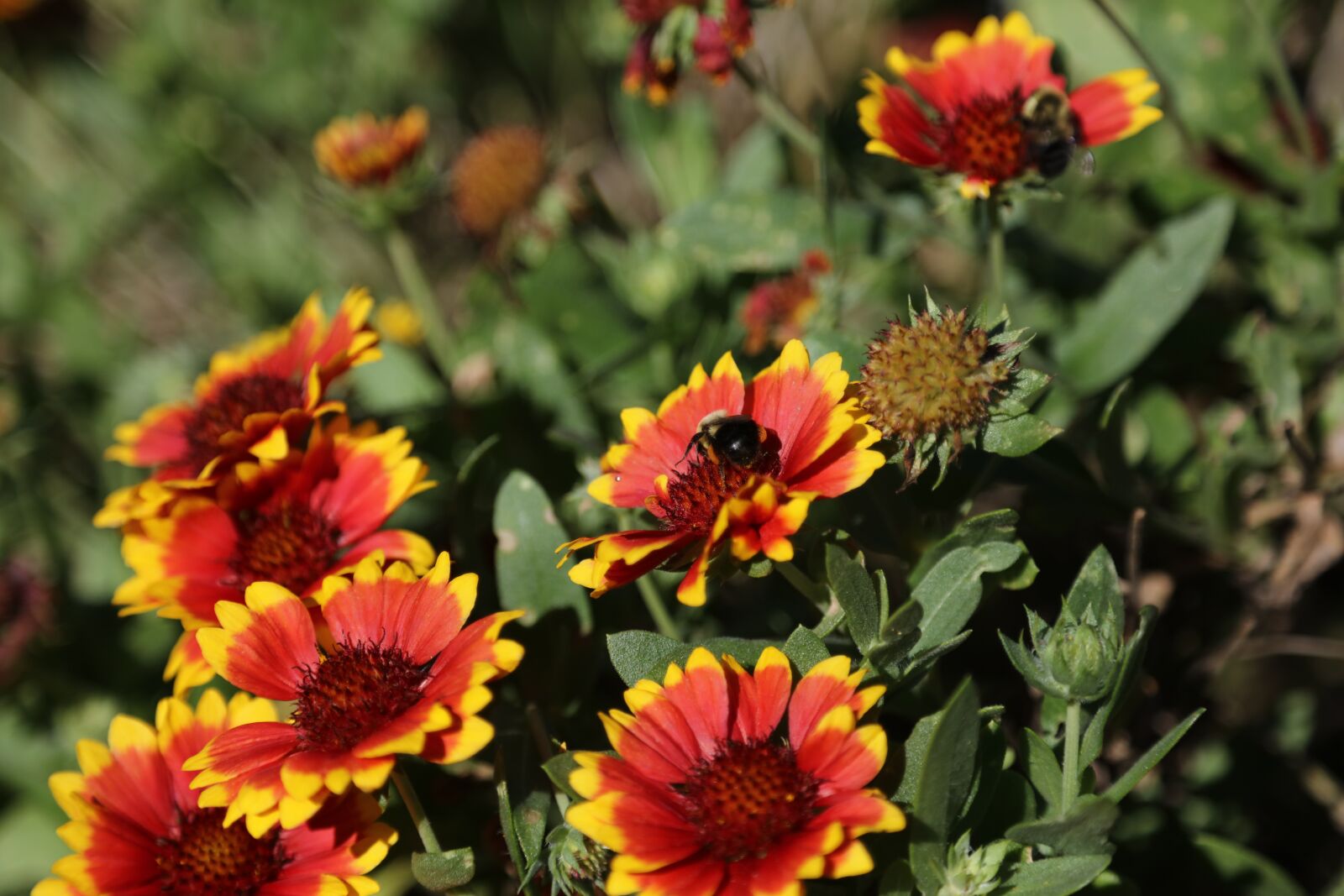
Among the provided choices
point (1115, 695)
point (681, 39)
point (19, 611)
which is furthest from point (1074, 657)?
point (19, 611)

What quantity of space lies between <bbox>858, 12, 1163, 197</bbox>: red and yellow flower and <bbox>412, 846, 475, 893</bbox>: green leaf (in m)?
0.87

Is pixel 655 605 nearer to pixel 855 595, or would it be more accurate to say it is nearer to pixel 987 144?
pixel 855 595

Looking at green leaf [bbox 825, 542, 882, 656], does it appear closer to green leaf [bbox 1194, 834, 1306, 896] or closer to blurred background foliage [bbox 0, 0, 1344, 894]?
blurred background foliage [bbox 0, 0, 1344, 894]

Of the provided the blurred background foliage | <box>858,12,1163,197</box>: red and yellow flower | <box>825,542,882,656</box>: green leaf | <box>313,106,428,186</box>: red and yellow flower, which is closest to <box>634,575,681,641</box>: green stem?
the blurred background foliage

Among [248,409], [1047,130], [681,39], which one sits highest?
[681,39]

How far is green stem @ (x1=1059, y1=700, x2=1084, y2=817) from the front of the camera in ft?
3.71

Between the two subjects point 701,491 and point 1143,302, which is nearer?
point 701,491

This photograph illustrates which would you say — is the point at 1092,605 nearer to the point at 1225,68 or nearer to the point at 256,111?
the point at 1225,68

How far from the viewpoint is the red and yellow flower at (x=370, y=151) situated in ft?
7.50

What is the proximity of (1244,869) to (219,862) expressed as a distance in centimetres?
123

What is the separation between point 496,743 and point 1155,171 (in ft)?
5.13

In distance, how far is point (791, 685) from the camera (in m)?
1.17

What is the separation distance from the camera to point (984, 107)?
149 cm

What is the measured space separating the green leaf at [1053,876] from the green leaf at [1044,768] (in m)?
0.06
